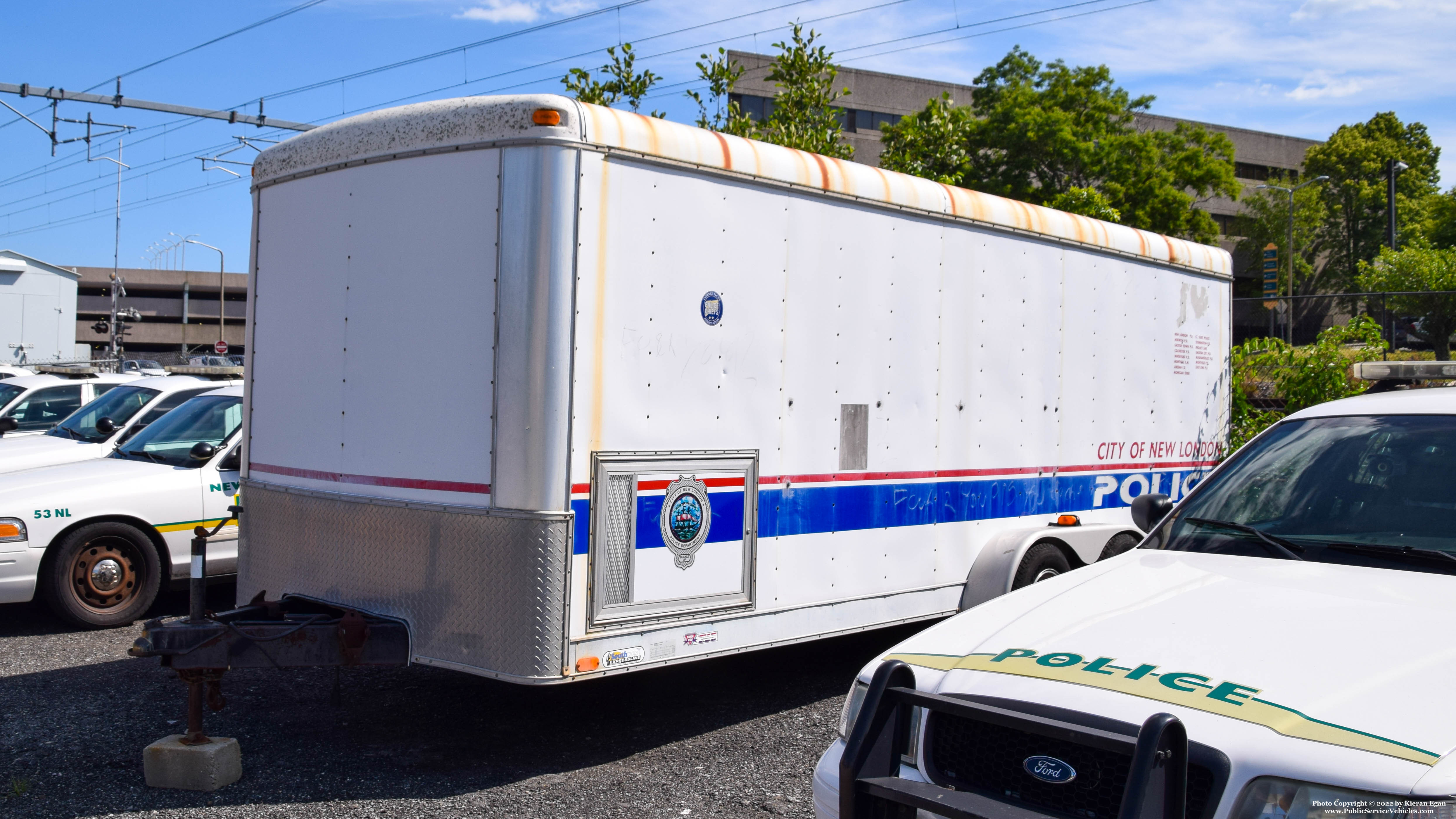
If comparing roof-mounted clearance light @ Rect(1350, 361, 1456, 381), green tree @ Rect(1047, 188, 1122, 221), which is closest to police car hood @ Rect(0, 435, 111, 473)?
roof-mounted clearance light @ Rect(1350, 361, 1456, 381)

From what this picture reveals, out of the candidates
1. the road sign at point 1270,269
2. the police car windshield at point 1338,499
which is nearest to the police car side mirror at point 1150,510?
the police car windshield at point 1338,499

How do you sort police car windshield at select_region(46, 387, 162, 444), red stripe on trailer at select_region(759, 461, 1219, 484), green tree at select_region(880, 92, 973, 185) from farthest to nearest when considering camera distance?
green tree at select_region(880, 92, 973, 185), police car windshield at select_region(46, 387, 162, 444), red stripe on trailer at select_region(759, 461, 1219, 484)

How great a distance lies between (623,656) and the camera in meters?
4.91

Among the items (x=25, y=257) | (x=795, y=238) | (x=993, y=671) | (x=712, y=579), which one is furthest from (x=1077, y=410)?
(x=25, y=257)

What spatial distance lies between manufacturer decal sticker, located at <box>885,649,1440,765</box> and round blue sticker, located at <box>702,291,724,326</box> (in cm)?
248

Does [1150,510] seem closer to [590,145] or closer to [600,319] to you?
[600,319]

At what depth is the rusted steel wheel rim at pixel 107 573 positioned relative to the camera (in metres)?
7.85

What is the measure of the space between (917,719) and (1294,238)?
62.7 m

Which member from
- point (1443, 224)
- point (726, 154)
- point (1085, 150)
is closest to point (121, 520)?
point (726, 154)

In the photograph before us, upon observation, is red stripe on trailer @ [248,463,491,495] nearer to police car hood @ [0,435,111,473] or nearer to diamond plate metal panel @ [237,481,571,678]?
diamond plate metal panel @ [237,481,571,678]

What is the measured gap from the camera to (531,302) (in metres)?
4.71

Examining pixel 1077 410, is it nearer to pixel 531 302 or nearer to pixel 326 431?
pixel 531 302

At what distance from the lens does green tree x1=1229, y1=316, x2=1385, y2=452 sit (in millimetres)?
11672

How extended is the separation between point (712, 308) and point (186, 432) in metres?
5.61
